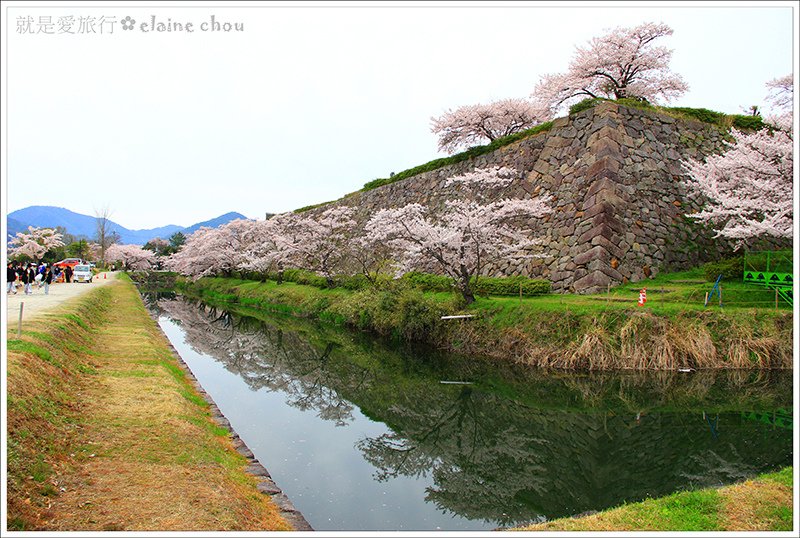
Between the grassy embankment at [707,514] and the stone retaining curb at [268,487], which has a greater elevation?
the grassy embankment at [707,514]

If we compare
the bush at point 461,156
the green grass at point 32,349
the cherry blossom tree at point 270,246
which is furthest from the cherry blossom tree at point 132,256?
the green grass at point 32,349

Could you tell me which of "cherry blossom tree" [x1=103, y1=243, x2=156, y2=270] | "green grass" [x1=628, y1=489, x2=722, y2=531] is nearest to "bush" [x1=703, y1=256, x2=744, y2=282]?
"green grass" [x1=628, y1=489, x2=722, y2=531]

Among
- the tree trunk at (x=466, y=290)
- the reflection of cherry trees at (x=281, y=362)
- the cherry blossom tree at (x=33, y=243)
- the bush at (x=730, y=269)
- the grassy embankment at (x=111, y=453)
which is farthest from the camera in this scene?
the cherry blossom tree at (x=33, y=243)

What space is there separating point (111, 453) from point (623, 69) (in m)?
22.4

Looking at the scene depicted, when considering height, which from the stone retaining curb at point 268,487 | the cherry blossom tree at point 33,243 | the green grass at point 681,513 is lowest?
the stone retaining curb at point 268,487

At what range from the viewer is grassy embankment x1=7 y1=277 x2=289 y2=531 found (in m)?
3.89

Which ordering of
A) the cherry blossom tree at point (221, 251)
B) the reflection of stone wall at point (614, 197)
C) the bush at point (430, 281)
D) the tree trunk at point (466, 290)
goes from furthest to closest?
the cherry blossom tree at point (221, 251), the bush at point (430, 281), the reflection of stone wall at point (614, 197), the tree trunk at point (466, 290)

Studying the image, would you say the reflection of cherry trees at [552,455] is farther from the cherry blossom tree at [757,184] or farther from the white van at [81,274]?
the white van at [81,274]

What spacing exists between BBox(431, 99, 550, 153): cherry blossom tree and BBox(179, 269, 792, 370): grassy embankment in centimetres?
1349

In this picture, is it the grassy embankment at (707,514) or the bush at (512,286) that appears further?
the bush at (512,286)

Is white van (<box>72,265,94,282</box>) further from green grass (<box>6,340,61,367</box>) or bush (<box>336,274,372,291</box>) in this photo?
green grass (<box>6,340,61,367</box>)

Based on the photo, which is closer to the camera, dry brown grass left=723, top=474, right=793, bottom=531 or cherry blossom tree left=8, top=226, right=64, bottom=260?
dry brown grass left=723, top=474, right=793, bottom=531

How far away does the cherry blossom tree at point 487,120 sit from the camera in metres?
25.1

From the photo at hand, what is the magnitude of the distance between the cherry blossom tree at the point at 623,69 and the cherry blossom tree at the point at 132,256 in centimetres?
5658
